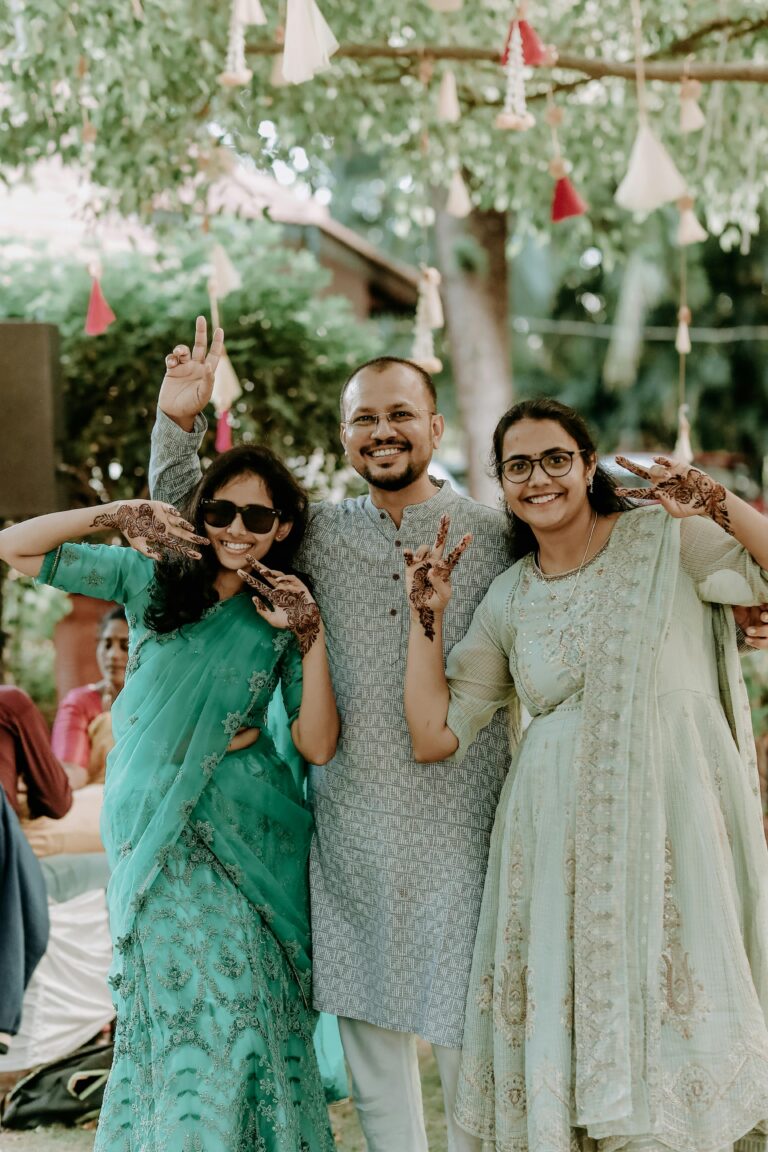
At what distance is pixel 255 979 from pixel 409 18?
4751mm

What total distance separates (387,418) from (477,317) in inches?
239

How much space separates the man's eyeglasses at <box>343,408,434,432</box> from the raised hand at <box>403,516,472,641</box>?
0.37 m

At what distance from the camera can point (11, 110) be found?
563 centimetres

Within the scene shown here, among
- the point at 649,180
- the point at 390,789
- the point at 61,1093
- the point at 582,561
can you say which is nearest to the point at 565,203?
the point at 649,180

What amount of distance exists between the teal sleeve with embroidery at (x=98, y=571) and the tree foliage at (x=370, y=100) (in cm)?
248

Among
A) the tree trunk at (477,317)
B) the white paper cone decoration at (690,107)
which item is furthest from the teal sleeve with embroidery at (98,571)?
the tree trunk at (477,317)

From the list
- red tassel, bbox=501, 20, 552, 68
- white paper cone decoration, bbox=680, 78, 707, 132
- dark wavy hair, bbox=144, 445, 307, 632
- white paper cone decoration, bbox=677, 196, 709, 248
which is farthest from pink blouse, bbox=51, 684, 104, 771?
white paper cone decoration, bbox=680, 78, 707, 132

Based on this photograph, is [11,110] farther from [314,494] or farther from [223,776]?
[223,776]

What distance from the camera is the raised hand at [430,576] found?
2.70m

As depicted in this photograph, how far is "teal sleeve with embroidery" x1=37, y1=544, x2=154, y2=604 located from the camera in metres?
2.87

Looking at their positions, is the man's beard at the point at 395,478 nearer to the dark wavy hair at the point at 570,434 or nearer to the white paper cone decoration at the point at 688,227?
the dark wavy hair at the point at 570,434

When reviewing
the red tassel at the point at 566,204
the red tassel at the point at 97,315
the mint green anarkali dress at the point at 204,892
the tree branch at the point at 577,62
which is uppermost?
the tree branch at the point at 577,62

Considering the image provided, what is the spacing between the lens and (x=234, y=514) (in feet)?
9.34

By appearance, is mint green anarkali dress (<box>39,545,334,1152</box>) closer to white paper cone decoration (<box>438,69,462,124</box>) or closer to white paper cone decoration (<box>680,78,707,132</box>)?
white paper cone decoration (<box>438,69,462,124</box>)
